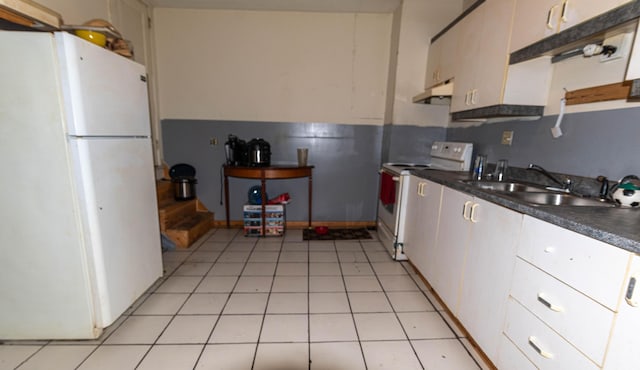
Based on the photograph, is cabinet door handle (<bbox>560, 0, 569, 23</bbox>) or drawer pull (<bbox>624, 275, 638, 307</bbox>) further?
cabinet door handle (<bbox>560, 0, 569, 23</bbox>)

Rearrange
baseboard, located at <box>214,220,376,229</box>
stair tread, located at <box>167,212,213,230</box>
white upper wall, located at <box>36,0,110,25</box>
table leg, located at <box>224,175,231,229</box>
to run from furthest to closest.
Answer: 1. baseboard, located at <box>214,220,376,229</box>
2. table leg, located at <box>224,175,231,229</box>
3. stair tread, located at <box>167,212,213,230</box>
4. white upper wall, located at <box>36,0,110,25</box>

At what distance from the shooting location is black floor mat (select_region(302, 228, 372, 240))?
321 centimetres

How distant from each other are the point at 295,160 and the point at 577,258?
9.40 feet

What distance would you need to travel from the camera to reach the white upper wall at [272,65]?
3170mm

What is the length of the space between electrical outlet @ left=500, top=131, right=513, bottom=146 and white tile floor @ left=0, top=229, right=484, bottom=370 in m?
1.35

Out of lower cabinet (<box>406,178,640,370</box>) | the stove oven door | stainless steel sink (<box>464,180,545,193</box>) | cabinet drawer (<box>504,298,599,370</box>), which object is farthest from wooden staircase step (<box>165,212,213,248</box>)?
cabinet drawer (<box>504,298,599,370</box>)

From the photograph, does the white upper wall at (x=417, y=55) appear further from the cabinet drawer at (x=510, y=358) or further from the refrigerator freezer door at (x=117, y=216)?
the refrigerator freezer door at (x=117, y=216)

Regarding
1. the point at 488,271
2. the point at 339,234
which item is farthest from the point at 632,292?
the point at 339,234

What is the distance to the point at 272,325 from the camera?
168 cm

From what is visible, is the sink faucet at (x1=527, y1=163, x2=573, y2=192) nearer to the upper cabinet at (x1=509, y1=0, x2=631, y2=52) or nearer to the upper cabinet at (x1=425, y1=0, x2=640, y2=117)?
the upper cabinet at (x1=425, y1=0, x2=640, y2=117)

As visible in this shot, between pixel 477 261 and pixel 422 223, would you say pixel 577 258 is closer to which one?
pixel 477 261

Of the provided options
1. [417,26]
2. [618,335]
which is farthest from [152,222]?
[417,26]

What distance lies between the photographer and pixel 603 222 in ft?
3.01

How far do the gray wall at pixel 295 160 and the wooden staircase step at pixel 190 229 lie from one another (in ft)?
0.66
